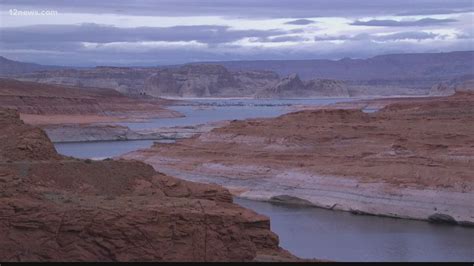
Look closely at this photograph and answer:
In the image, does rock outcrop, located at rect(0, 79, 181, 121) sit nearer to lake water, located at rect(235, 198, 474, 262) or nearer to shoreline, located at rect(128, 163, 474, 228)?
shoreline, located at rect(128, 163, 474, 228)

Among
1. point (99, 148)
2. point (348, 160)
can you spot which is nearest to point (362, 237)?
point (348, 160)

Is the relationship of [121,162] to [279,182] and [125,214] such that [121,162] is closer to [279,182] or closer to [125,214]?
[125,214]

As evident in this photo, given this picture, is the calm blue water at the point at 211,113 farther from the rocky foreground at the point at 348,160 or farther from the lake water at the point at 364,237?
the lake water at the point at 364,237

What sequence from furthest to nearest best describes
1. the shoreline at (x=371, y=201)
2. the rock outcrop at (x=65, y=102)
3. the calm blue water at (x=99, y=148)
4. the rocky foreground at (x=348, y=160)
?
the rock outcrop at (x=65, y=102) → the calm blue water at (x=99, y=148) → the rocky foreground at (x=348, y=160) → the shoreline at (x=371, y=201)

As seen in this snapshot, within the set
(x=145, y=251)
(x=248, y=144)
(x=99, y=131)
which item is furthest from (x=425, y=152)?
(x=99, y=131)

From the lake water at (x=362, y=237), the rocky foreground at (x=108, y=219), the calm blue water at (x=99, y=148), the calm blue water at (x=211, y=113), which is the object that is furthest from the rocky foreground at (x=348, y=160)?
the calm blue water at (x=211, y=113)

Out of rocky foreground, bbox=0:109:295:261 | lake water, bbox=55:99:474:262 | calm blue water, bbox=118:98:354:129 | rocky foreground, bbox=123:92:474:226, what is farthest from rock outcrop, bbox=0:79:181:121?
rocky foreground, bbox=0:109:295:261

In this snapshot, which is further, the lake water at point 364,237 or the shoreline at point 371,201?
the shoreline at point 371,201

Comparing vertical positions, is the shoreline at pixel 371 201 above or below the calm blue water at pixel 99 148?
above
